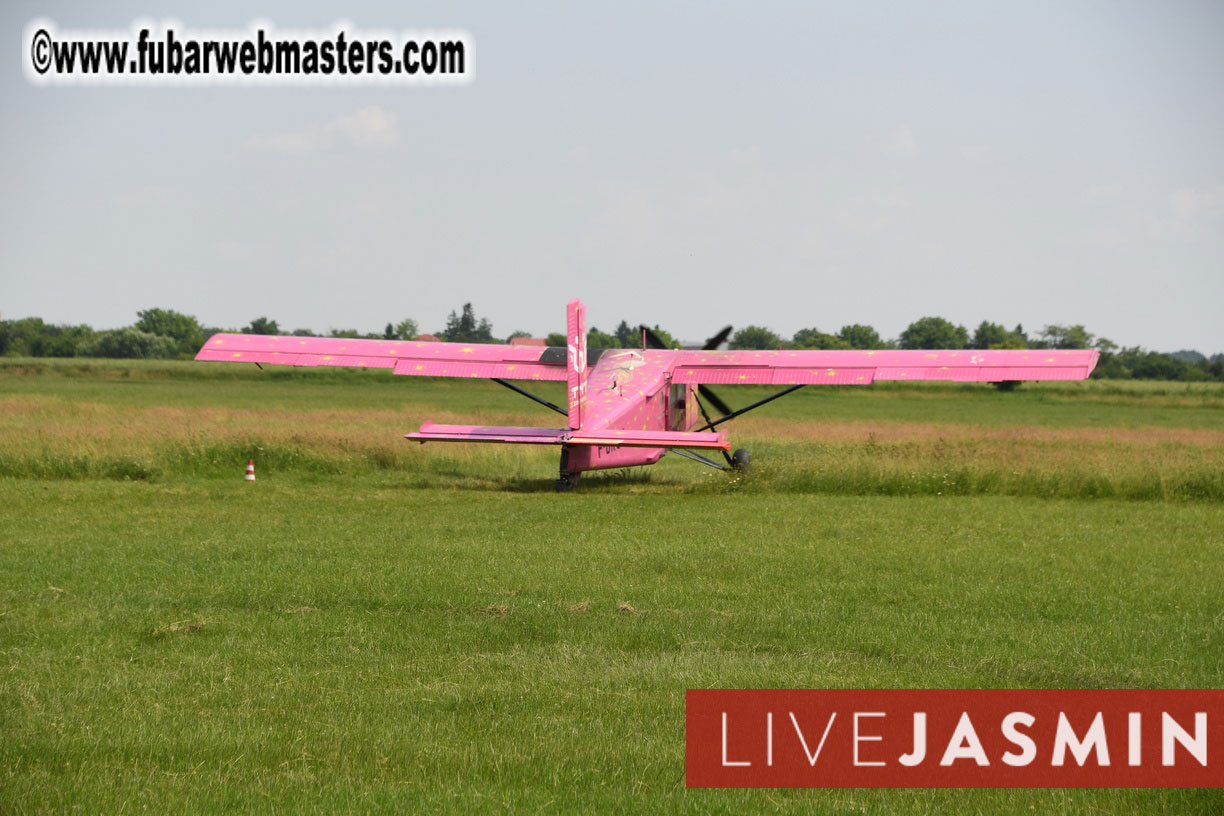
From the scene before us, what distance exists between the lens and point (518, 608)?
8.59 m

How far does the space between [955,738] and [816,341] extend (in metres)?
81.2

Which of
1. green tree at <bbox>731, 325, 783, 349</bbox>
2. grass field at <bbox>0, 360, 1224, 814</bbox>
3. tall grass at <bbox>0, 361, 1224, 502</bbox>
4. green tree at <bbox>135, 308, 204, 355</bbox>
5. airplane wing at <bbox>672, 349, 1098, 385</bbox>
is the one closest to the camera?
grass field at <bbox>0, 360, 1224, 814</bbox>

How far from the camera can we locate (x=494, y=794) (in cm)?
468

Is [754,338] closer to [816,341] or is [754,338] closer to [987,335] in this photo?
[816,341]

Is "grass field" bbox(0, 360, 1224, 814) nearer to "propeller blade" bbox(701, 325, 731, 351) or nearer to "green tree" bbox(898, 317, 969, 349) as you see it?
"propeller blade" bbox(701, 325, 731, 351)

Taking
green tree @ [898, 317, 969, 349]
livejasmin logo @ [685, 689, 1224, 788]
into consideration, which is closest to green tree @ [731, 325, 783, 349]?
green tree @ [898, 317, 969, 349]

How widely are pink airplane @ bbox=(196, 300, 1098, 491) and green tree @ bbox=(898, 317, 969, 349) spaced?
9155cm

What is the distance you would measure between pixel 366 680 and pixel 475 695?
32.3 inches

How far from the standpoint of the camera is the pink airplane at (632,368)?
59.1 feet

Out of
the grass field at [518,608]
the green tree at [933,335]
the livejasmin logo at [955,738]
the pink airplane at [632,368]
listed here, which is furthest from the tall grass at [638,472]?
the green tree at [933,335]

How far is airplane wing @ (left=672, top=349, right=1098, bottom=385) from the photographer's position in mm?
19109

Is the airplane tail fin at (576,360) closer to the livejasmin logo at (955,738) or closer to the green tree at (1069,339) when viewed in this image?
the livejasmin logo at (955,738)

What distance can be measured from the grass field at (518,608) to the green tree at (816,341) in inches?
2464

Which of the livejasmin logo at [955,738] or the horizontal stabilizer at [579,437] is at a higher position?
the horizontal stabilizer at [579,437]
